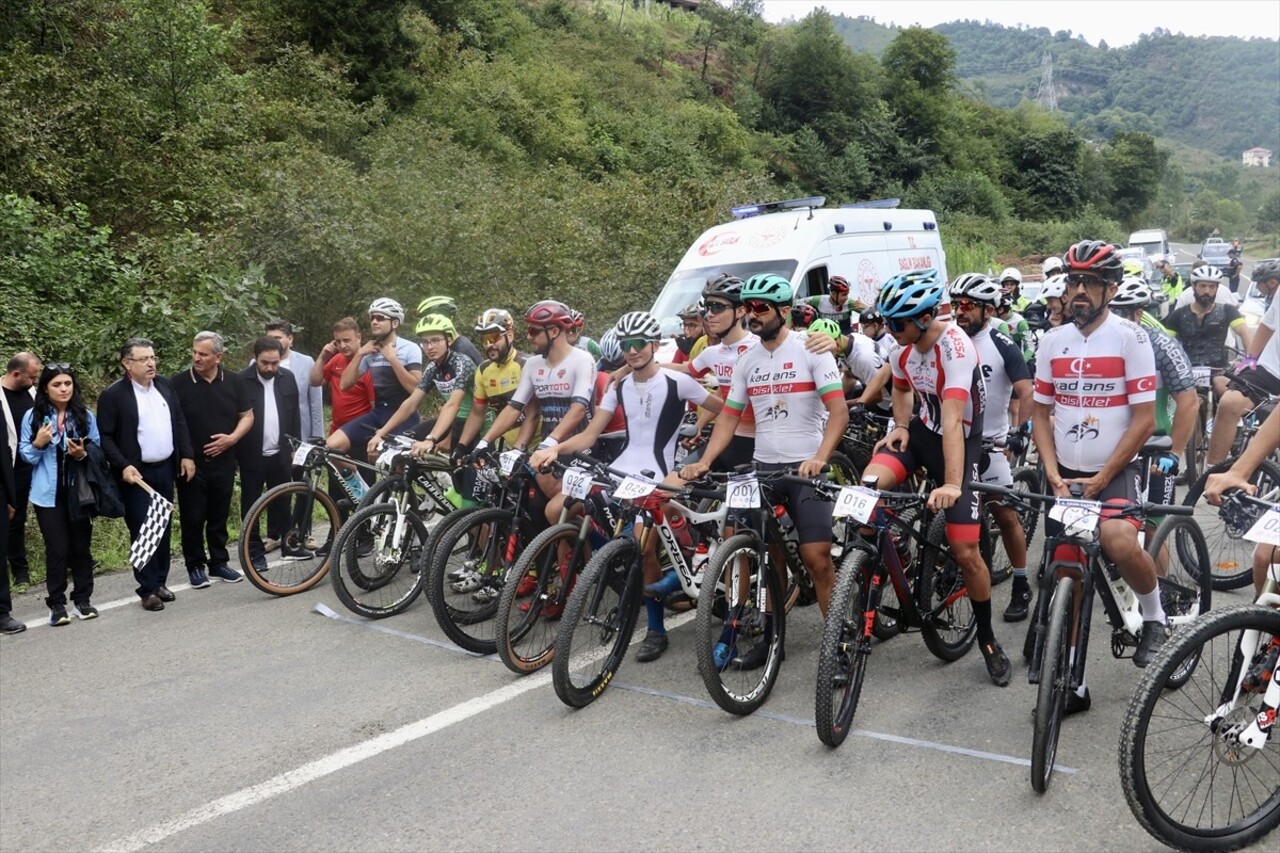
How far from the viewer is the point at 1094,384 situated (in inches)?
217

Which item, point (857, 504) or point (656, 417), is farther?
point (656, 417)

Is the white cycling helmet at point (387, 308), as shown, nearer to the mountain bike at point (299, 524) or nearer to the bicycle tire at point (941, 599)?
the mountain bike at point (299, 524)

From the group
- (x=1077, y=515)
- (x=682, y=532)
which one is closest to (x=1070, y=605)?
(x=1077, y=515)

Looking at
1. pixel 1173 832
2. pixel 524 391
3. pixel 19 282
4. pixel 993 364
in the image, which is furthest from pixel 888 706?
pixel 19 282

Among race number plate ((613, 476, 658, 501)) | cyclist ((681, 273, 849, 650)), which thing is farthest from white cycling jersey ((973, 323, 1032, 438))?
race number plate ((613, 476, 658, 501))

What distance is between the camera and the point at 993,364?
6.91 m

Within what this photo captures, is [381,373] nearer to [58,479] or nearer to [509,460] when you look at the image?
[58,479]

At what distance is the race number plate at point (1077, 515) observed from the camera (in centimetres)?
468

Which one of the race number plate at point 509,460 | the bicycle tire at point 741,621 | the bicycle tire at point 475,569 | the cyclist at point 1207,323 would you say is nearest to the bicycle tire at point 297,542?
the bicycle tire at point 475,569

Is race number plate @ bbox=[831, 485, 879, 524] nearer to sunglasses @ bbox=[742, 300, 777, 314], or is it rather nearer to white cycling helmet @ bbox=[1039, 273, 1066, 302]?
Result: sunglasses @ bbox=[742, 300, 777, 314]

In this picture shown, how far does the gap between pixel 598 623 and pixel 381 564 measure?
7.89 ft

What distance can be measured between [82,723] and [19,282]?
28.0ft

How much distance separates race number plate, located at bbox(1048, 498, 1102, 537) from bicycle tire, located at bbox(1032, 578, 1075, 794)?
0.88ft

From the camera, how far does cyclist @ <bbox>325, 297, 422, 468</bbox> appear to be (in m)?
8.96
